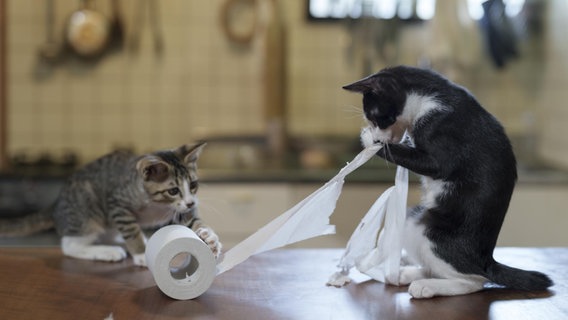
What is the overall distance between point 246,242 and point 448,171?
1.32 ft

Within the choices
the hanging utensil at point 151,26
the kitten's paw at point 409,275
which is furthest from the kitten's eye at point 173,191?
the hanging utensil at point 151,26

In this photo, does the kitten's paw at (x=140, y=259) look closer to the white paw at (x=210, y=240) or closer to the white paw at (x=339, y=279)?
the white paw at (x=210, y=240)

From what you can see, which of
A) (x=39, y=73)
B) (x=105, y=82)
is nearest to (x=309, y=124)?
(x=105, y=82)

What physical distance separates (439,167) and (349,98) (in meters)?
2.19

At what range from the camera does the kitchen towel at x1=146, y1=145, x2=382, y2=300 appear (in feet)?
4.38

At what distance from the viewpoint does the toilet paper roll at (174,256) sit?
1331 mm

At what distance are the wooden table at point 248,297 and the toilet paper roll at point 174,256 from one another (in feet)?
0.07

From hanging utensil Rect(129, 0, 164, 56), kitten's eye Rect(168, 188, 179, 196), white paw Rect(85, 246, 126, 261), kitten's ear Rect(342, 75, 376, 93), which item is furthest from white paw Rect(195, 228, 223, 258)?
hanging utensil Rect(129, 0, 164, 56)

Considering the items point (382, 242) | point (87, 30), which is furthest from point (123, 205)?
point (87, 30)

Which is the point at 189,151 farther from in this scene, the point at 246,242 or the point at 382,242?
the point at 382,242

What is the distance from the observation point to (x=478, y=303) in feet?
4.36

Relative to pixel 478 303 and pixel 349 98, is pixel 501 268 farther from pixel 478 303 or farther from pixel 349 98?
pixel 349 98

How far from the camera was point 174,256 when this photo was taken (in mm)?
1352

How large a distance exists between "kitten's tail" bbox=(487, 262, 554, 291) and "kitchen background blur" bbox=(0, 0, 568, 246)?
1905 mm
